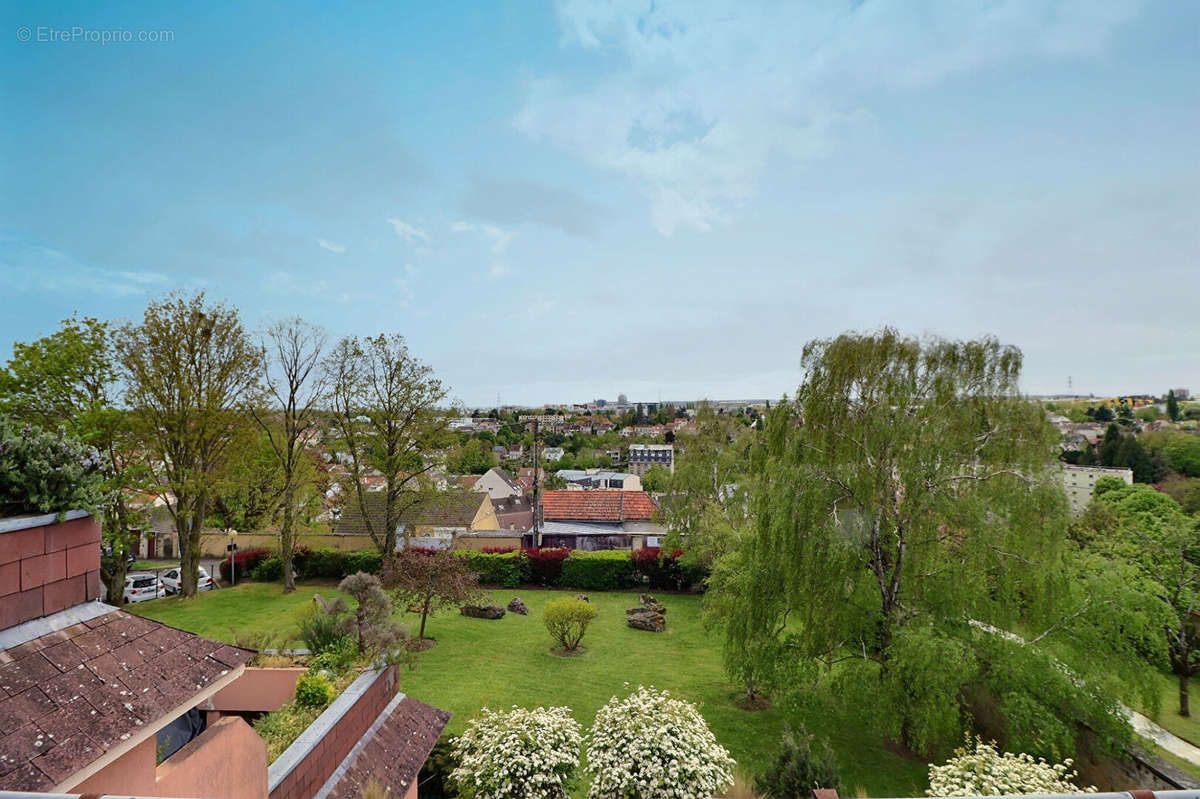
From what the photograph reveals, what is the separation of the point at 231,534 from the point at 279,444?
6.55 meters

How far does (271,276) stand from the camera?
55.6 ft

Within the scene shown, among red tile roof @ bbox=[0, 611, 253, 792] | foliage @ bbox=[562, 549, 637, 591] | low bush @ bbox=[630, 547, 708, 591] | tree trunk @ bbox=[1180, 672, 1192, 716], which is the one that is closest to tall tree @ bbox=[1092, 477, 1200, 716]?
tree trunk @ bbox=[1180, 672, 1192, 716]

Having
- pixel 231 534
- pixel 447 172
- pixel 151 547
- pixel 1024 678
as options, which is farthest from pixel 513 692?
pixel 151 547

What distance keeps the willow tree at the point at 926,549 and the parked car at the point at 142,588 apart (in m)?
19.5

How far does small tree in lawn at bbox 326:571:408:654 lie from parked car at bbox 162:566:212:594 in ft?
46.6

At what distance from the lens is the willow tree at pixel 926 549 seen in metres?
7.57

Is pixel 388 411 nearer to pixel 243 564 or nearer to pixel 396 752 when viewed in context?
pixel 243 564

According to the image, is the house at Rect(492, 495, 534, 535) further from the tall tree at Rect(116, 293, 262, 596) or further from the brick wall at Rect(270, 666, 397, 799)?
the brick wall at Rect(270, 666, 397, 799)

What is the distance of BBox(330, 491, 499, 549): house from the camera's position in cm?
1964

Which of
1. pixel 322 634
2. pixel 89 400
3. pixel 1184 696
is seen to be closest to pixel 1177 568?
pixel 1184 696

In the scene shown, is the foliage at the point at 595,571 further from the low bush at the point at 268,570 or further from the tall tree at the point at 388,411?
the low bush at the point at 268,570

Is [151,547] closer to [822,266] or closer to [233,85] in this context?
[233,85]

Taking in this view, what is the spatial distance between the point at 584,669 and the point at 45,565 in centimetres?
1131

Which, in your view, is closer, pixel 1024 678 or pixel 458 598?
pixel 1024 678
